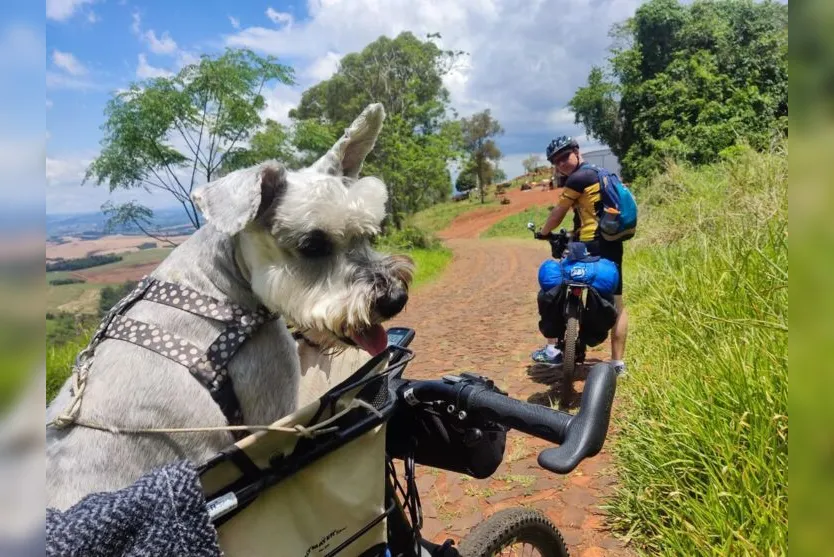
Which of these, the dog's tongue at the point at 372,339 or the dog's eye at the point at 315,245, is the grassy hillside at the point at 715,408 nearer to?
the dog's tongue at the point at 372,339

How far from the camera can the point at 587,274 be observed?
4.62 metres

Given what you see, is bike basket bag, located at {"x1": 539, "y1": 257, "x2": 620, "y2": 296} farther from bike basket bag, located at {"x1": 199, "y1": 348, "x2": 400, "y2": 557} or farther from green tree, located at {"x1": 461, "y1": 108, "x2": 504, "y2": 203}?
green tree, located at {"x1": 461, "y1": 108, "x2": 504, "y2": 203}

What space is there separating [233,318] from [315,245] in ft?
1.92

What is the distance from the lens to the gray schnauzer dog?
152cm

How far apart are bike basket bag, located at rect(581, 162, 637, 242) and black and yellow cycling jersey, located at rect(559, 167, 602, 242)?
7 centimetres

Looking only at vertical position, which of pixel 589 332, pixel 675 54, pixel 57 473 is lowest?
pixel 589 332

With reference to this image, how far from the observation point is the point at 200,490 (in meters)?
0.96

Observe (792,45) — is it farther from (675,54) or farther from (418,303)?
(675,54)

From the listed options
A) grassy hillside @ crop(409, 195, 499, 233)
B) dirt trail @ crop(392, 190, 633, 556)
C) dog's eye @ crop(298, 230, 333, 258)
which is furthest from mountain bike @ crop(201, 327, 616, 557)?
grassy hillside @ crop(409, 195, 499, 233)

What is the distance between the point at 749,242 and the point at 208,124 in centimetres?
1394

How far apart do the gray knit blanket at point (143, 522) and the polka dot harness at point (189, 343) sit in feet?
2.36

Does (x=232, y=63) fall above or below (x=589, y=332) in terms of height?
above

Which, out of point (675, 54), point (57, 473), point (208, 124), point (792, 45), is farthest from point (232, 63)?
point (675, 54)

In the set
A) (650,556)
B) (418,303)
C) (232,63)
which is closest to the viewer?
(650,556)
